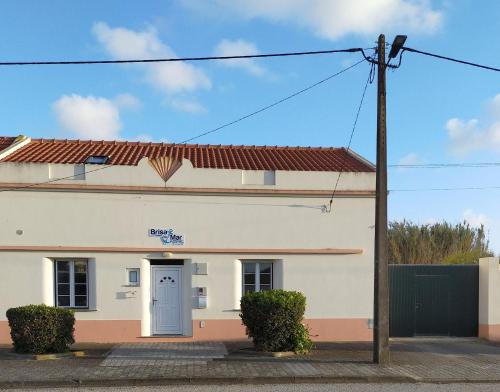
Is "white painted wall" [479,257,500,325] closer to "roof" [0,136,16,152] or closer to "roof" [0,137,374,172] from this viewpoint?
"roof" [0,137,374,172]

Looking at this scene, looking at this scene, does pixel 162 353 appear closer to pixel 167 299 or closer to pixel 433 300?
pixel 167 299

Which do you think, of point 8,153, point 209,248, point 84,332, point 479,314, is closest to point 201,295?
point 209,248

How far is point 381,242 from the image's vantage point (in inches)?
426

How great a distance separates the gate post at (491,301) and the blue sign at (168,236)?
8564 millimetres

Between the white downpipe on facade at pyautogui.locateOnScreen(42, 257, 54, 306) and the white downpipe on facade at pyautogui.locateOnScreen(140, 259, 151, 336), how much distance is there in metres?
2.35

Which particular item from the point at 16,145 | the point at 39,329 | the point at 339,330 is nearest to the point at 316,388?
the point at 339,330

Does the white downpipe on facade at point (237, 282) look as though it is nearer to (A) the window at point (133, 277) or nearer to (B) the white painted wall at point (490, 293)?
(A) the window at point (133, 277)

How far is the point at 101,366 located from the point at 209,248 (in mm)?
4418

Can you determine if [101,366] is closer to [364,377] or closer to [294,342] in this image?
[294,342]

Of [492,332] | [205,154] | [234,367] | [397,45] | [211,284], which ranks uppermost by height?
[397,45]

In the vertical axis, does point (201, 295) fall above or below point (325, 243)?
below

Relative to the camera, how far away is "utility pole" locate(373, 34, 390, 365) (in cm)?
1078

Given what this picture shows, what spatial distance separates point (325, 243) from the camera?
46.1 feet

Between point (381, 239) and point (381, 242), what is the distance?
0.21ft
